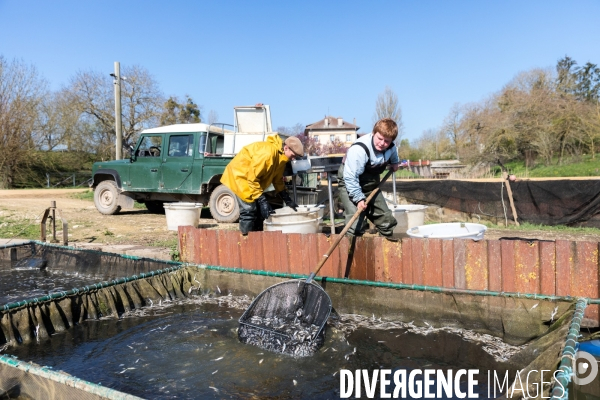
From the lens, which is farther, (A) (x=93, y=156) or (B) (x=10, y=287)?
(A) (x=93, y=156)

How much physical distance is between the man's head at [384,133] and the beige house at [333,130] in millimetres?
53147

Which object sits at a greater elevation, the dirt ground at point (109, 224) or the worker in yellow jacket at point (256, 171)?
the worker in yellow jacket at point (256, 171)

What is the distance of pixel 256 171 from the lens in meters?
4.86

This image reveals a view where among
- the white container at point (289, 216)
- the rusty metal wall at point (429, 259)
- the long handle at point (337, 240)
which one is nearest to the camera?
the rusty metal wall at point (429, 259)

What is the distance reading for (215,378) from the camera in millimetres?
3023

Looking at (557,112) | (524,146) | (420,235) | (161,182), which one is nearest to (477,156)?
(524,146)

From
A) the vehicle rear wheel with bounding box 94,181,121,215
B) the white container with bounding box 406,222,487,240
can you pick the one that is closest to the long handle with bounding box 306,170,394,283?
the white container with bounding box 406,222,487,240

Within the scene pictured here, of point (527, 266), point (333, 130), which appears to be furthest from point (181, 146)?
point (333, 130)

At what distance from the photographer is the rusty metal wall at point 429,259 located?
11.7 ft

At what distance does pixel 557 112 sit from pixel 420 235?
2467cm

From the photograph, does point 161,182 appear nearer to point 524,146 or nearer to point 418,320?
point 418,320

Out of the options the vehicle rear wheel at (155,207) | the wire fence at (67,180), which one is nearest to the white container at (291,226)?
the vehicle rear wheel at (155,207)

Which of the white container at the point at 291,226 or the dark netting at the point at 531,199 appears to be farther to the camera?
the dark netting at the point at 531,199

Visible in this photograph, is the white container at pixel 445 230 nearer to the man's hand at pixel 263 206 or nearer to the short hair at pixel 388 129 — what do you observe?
the short hair at pixel 388 129
